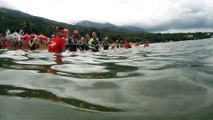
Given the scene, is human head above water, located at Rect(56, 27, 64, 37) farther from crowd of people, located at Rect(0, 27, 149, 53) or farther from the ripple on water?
the ripple on water

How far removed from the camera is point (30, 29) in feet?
261

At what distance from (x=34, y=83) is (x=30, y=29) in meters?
79.7

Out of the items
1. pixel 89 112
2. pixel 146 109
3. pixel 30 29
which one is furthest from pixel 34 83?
pixel 30 29

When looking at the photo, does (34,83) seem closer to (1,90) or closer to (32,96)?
(1,90)

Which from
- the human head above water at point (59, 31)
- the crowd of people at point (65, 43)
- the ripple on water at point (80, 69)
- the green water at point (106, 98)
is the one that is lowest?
the green water at point (106, 98)

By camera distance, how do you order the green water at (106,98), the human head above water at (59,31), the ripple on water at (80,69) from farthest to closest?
the human head above water at (59,31)
the ripple on water at (80,69)
the green water at (106,98)

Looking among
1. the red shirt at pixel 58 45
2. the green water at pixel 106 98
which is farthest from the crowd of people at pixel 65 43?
the green water at pixel 106 98

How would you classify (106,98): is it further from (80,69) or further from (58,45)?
(58,45)

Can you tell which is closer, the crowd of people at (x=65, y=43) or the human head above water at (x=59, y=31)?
the human head above water at (x=59, y=31)

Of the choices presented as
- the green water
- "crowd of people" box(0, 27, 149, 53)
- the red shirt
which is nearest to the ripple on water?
the green water

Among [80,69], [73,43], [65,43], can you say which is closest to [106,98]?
[80,69]

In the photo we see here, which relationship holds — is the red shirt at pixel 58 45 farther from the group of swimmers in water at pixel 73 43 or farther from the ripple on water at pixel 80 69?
the ripple on water at pixel 80 69

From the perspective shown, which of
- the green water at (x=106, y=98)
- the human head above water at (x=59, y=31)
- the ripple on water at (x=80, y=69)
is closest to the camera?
the green water at (x=106, y=98)

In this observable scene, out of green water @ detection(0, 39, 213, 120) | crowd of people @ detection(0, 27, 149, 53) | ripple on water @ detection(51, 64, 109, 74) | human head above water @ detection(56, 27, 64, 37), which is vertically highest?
human head above water @ detection(56, 27, 64, 37)
